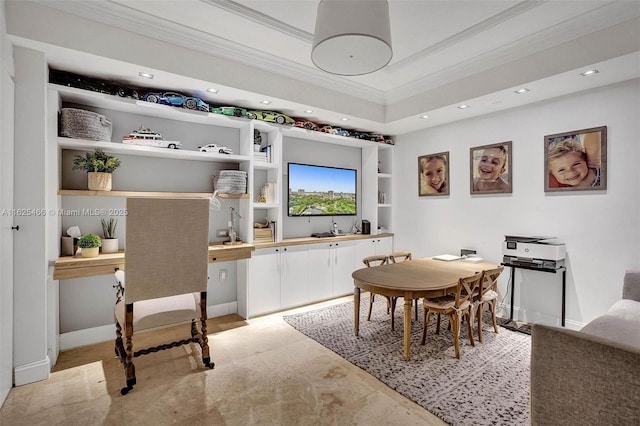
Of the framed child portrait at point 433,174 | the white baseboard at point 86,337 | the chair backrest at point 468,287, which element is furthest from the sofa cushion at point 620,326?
the white baseboard at point 86,337

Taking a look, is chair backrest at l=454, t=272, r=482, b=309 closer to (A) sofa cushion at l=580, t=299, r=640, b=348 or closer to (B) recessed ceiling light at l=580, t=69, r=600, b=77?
(A) sofa cushion at l=580, t=299, r=640, b=348

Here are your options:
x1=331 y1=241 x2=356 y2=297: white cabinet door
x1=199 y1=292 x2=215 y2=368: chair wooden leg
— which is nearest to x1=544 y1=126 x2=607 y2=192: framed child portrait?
x1=331 y1=241 x2=356 y2=297: white cabinet door

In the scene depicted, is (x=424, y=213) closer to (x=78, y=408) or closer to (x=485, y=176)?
(x=485, y=176)

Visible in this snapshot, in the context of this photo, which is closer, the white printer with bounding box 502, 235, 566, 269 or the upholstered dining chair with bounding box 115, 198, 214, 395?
the upholstered dining chair with bounding box 115, 198, 214, 395

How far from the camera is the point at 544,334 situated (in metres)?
1.19

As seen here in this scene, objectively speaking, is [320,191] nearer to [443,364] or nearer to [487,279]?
[487,279]

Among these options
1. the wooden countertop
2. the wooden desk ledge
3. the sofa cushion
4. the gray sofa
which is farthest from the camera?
the wooden countertop

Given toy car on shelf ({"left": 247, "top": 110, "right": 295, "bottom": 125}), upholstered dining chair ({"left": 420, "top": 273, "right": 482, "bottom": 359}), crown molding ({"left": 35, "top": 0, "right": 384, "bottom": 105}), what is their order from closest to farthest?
crown molding ({"left": 35, "top": 0, "right": 384, "bottom": 105}), upholstered dining chair ({"left": 420, "top": 273, "right": 482, "bottom": 359}), toy car on shelf ({"left": 247, "top": 110, "right": 295, "bottom": 125})

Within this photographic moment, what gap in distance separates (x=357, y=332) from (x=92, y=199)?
287 centimetres

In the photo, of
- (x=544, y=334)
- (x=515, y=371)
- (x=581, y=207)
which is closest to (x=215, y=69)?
(x=544, y=334)

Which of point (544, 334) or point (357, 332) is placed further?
point (357, 332)

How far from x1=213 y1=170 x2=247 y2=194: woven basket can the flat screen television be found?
0.83 metres

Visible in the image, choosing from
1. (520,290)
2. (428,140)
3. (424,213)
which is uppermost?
Answer: (428,140)

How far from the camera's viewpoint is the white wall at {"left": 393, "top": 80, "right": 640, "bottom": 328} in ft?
9.77
